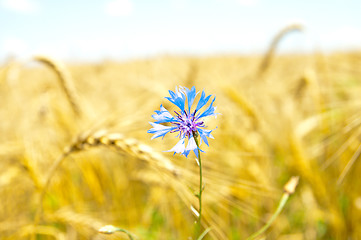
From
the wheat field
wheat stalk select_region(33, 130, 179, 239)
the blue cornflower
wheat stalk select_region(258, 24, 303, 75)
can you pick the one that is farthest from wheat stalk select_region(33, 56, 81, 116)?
wheat stalk select_region(258, 24, 303, 75)

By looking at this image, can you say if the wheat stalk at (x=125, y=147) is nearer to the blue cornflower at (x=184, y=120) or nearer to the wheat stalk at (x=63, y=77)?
the blue cornflower at (x=184, y=120)

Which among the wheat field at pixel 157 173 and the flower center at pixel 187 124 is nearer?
the flower center at pixel 187 124

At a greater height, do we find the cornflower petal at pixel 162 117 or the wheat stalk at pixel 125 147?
the cornflower petal at pixel 162 117

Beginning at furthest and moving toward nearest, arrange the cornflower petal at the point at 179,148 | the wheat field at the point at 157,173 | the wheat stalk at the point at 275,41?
the wheat stalk at the point at 275,41 < the wheat field at the point at 157,173 < the cornflower petal at the point at 179,148

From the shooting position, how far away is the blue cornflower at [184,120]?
346 millimetres

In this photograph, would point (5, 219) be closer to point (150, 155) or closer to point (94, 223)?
point (94, 223)

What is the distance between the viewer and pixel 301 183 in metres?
2.12

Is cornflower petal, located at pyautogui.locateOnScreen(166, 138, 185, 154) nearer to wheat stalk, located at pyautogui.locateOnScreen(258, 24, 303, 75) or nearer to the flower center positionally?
the flower center

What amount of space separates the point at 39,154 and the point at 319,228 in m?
1.64

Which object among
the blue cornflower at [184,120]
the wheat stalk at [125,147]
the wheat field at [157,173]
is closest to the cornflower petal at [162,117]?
the blue cornflower at [184,120]

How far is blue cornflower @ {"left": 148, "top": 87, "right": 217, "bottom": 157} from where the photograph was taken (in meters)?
0.35

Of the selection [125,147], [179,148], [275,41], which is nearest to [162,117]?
[179,148]

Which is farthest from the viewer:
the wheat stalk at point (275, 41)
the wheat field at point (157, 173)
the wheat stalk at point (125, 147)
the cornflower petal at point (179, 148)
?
the wheat stalk at point (275, 41)

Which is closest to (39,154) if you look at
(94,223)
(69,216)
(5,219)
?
(5,219)
